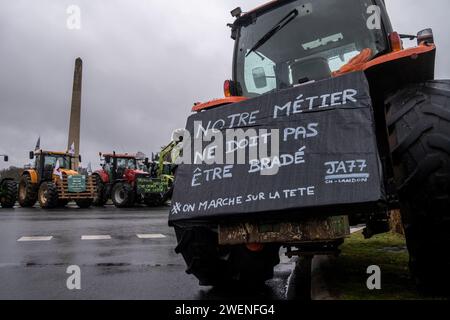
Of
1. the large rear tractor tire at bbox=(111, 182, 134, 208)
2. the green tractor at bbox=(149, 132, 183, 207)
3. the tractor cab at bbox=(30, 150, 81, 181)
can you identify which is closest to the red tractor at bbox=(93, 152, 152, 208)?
the large rear tractor tire at bbox=(111, 182, 134, 208)

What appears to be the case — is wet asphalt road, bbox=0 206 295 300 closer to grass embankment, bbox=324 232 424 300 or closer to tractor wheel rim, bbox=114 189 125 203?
grass embankment, bbox=324 232 424 300

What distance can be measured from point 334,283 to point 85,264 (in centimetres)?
336

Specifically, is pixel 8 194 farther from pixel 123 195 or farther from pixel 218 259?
pixel 218 259

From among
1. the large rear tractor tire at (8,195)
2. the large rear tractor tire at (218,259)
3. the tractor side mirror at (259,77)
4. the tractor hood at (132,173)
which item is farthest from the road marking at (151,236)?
the large rear tractor tire at (8,195)

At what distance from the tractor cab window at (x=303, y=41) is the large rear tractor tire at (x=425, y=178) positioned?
3.65 ft

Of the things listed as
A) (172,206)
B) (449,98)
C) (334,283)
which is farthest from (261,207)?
(334,283)

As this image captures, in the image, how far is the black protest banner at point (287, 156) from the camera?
8.54 ft

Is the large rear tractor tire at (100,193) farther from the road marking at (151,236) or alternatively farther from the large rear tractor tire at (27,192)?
the road marking at (151,236)

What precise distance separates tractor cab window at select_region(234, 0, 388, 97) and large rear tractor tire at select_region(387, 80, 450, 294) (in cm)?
111

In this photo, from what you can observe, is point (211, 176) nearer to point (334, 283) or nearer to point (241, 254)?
point (241, 254)

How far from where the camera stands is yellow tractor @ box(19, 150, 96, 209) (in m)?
20.3

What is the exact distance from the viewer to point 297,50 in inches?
161

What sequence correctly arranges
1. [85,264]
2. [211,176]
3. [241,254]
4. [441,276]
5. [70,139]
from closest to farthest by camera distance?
[441,276]
[211,176]
[241,254]
[85,264]
[70,139]

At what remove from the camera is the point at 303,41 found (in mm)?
4055
